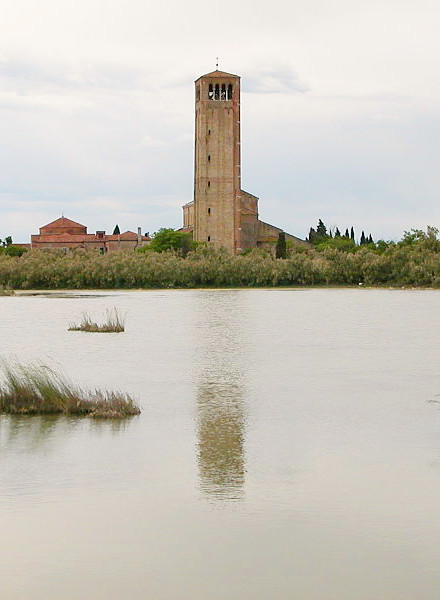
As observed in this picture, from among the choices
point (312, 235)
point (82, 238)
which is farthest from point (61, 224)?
point (312, 235)

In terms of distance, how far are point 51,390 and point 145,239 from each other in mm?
120260

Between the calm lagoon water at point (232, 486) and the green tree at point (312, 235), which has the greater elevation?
the green tree at point (312, 235)

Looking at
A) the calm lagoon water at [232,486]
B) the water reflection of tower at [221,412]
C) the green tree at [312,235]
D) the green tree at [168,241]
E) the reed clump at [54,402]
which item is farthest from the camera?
the green tree at [312,235]

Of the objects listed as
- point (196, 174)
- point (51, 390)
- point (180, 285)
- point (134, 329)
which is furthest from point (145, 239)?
point (51, 390)

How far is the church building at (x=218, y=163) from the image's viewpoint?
106 meters

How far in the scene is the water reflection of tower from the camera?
9703 millimetres

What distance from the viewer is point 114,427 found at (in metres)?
12.3

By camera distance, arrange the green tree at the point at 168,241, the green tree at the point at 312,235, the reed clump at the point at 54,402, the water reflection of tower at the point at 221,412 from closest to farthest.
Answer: the water reflection of tower at the point at 221,412 → the reed clump at the point at 54,402 → the green tree at the point at 168,241 → the green tree at the point at 312,235

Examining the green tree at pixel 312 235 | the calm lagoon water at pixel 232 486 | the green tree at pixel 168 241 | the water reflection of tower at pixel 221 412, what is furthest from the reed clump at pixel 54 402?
the green tree at pixel 312 235

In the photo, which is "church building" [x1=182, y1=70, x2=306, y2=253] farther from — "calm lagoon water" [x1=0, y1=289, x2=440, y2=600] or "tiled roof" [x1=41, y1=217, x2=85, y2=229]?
"calm lagoon water" [x1=0, y1=289, x2=440, y2=600]

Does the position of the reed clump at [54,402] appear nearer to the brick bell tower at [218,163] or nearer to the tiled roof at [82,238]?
the brick bell tower at [218,163]

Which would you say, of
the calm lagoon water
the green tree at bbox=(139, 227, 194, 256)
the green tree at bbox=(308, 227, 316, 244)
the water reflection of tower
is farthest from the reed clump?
the green tree at bbox=(308, 227, 316, 244)

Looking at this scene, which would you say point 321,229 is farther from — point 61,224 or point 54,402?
point 54,402

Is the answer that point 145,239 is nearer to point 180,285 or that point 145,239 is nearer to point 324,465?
point 180,285
